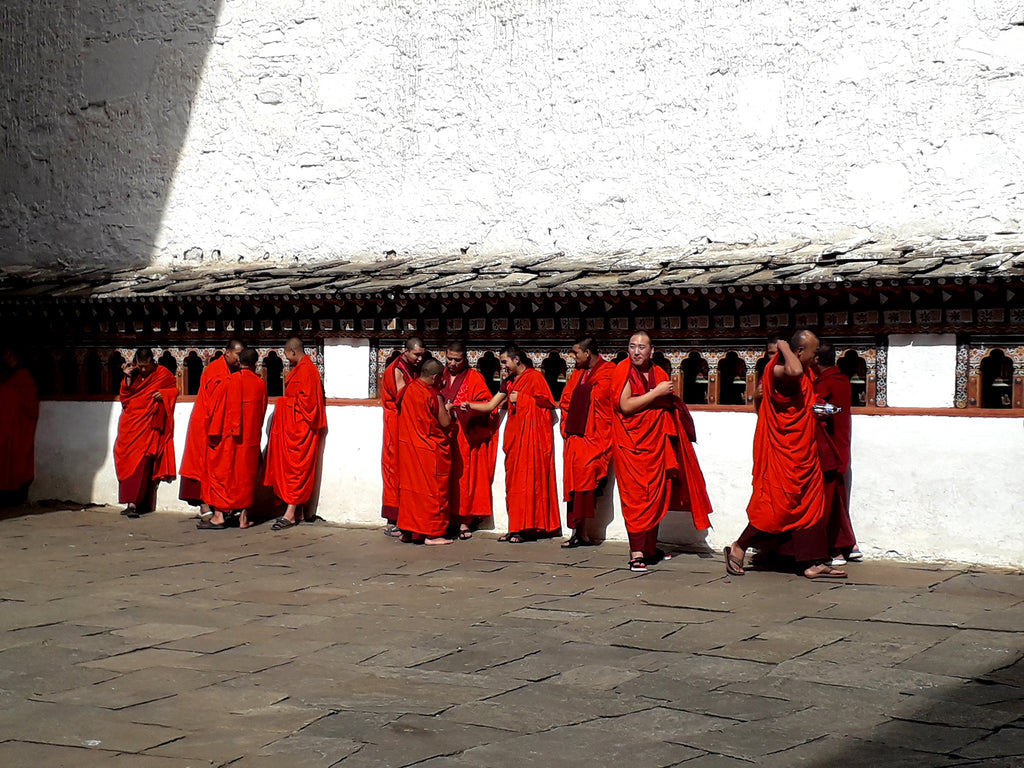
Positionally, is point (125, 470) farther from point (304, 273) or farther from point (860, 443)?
point (860, 443)

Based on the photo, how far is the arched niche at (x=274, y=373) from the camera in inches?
409

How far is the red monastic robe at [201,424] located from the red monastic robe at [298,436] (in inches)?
22.2

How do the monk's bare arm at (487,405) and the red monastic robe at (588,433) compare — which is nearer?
the red monastic robe at (588,433)

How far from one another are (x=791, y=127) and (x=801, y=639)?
4956 millimetres

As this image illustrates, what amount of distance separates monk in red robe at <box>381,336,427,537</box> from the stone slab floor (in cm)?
97

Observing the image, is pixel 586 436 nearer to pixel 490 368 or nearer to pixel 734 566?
pixel 490 368

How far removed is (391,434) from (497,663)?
4.18m

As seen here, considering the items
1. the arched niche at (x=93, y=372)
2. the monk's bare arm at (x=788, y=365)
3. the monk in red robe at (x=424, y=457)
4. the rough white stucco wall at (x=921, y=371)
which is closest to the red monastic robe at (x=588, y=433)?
the monk in red robe at (x=424, y=457)

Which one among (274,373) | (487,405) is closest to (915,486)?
(487,405)

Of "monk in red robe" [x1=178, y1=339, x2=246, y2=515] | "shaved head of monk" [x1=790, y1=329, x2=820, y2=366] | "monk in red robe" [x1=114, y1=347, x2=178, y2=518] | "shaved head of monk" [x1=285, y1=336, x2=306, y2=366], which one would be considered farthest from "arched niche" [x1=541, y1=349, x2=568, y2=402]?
"monk in red robe" [x1=114, y1=347, x2=178, y2=518]

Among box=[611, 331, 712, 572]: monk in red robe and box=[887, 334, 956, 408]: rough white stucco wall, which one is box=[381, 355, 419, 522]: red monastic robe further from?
box=[887, 334, 956, 408]: rough white stucco wall

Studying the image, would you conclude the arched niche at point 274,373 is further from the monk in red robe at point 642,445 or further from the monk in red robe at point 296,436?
the monk in red robe at point 642,445

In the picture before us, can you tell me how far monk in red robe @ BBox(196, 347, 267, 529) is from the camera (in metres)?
9.77

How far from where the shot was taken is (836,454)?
7.56m
